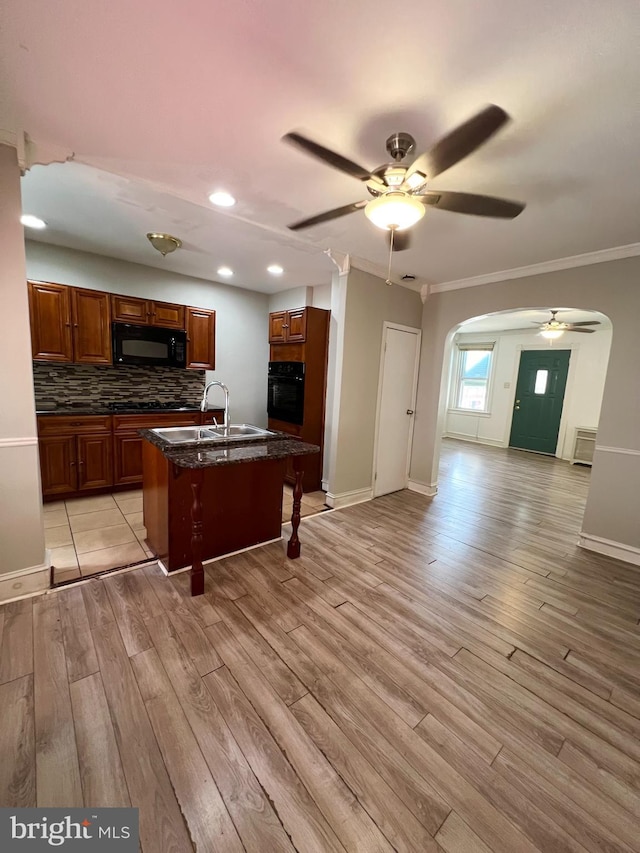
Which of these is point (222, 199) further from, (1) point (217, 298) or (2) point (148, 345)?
(1) point (217, 298)

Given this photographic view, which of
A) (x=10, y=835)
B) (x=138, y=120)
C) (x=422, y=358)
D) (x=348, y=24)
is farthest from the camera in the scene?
(x=422, y=358)

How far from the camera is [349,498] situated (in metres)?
3.89

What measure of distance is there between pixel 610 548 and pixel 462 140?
137 inches

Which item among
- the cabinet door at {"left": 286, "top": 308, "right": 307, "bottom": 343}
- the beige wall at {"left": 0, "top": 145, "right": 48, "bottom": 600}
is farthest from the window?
the beige wall at {"left": 0, "top": 145, "right": 48, "bottom": 600}

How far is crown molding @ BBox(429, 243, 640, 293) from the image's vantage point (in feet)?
9.34

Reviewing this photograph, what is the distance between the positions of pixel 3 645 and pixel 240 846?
5.10 feet

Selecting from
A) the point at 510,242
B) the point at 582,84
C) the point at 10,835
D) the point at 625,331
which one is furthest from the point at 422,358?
the point at 10,835

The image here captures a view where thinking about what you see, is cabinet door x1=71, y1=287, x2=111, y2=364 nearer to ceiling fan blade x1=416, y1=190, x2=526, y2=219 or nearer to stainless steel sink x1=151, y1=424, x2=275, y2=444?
stainless steel sink x1=151, y1=424, x2=275, y2=444

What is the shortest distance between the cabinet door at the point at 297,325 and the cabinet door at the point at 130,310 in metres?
1.67

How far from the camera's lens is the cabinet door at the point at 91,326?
11.8ft

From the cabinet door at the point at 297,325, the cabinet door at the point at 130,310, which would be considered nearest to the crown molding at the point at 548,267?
the cabinet door at the point at 297,325

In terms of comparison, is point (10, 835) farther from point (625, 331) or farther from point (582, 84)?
point (625, 331)

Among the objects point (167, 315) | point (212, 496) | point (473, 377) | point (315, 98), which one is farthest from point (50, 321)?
point (473, 377)

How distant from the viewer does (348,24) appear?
1182mm
